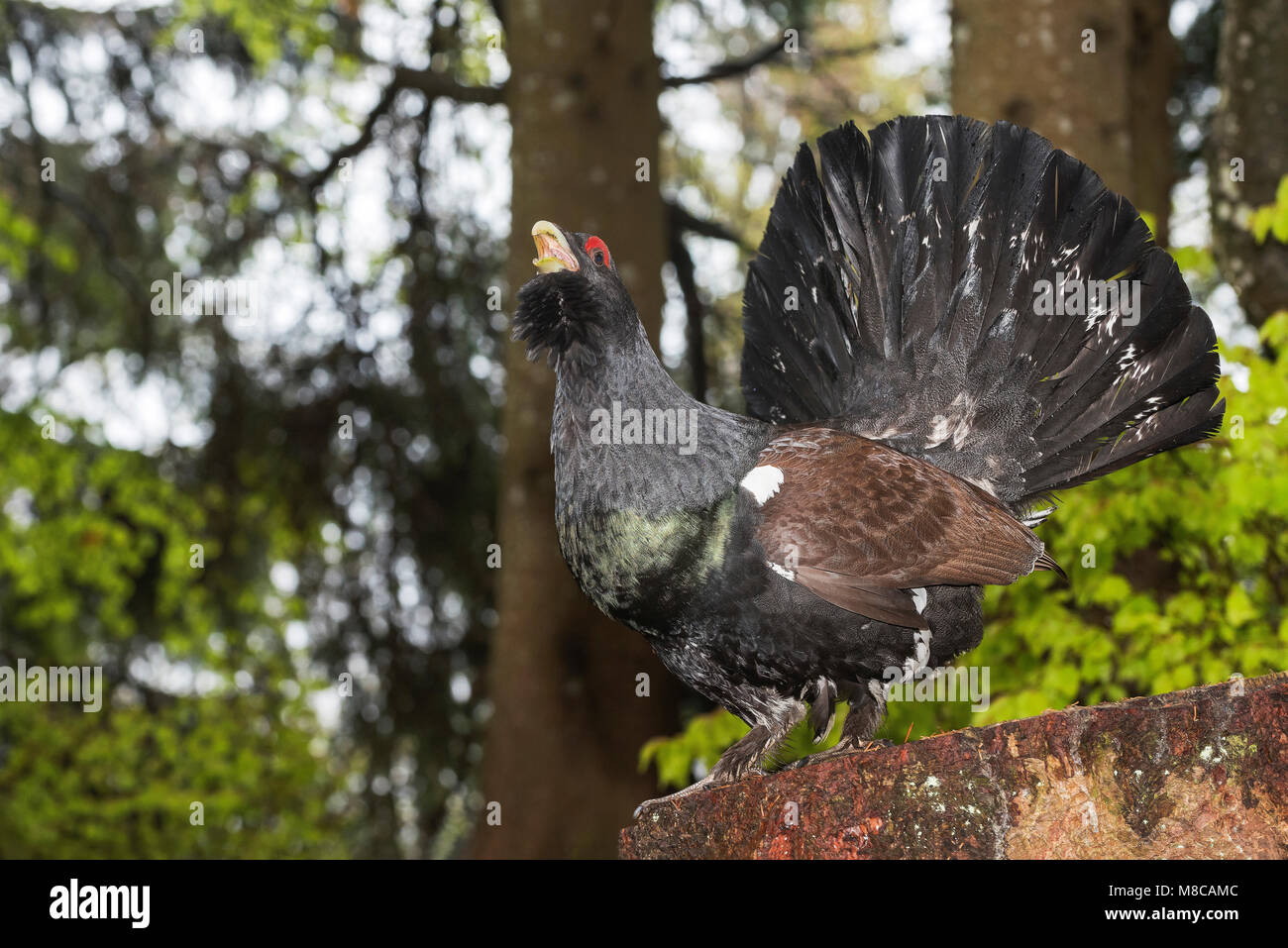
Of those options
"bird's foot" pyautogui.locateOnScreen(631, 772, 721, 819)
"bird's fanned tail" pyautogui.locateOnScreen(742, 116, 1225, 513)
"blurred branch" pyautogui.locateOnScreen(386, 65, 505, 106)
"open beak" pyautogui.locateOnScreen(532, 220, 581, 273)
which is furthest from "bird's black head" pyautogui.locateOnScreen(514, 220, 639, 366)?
"blurred branch" pyautogui.locateOnScreen(386, 65, 505, 106)

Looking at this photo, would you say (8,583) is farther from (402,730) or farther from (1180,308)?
(1180,308)

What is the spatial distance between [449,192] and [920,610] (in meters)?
7.56

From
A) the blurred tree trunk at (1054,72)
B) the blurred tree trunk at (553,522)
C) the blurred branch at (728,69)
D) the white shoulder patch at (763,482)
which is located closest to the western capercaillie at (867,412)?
the white shoulder patch at (763,482)

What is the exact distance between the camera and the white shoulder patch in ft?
11.7

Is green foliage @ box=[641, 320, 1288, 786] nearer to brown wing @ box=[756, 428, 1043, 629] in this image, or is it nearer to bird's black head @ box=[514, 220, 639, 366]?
brown wing @ box=[756, 428, 1043, 629]

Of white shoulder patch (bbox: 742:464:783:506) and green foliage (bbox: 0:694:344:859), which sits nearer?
white shoulder patch (bbox: 742:464:783:506)

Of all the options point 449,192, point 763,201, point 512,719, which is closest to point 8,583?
point 449,192

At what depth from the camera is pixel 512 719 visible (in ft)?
24.5

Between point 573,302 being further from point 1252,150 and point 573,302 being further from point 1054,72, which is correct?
point 1252,150

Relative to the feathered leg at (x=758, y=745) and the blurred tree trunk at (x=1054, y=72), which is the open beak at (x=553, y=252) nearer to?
the feathered leg at (x=758, y=745)

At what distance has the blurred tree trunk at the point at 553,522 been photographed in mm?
7344

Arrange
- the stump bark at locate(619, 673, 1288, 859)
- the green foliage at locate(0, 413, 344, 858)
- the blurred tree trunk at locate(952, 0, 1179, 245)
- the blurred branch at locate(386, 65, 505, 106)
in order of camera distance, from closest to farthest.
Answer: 1. the stump bark at locate(619, 673, 1288, 859)
2. the blurred tree trunk at locate(952, 0, 1179, 245)
3. the blurred branch at locate(386, 65, 505, 106)
4. the green foliage at locate(0, 413, 344, 858)

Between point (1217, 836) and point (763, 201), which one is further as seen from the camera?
point (763, 201)

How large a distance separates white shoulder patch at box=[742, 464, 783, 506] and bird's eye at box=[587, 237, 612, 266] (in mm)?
768
